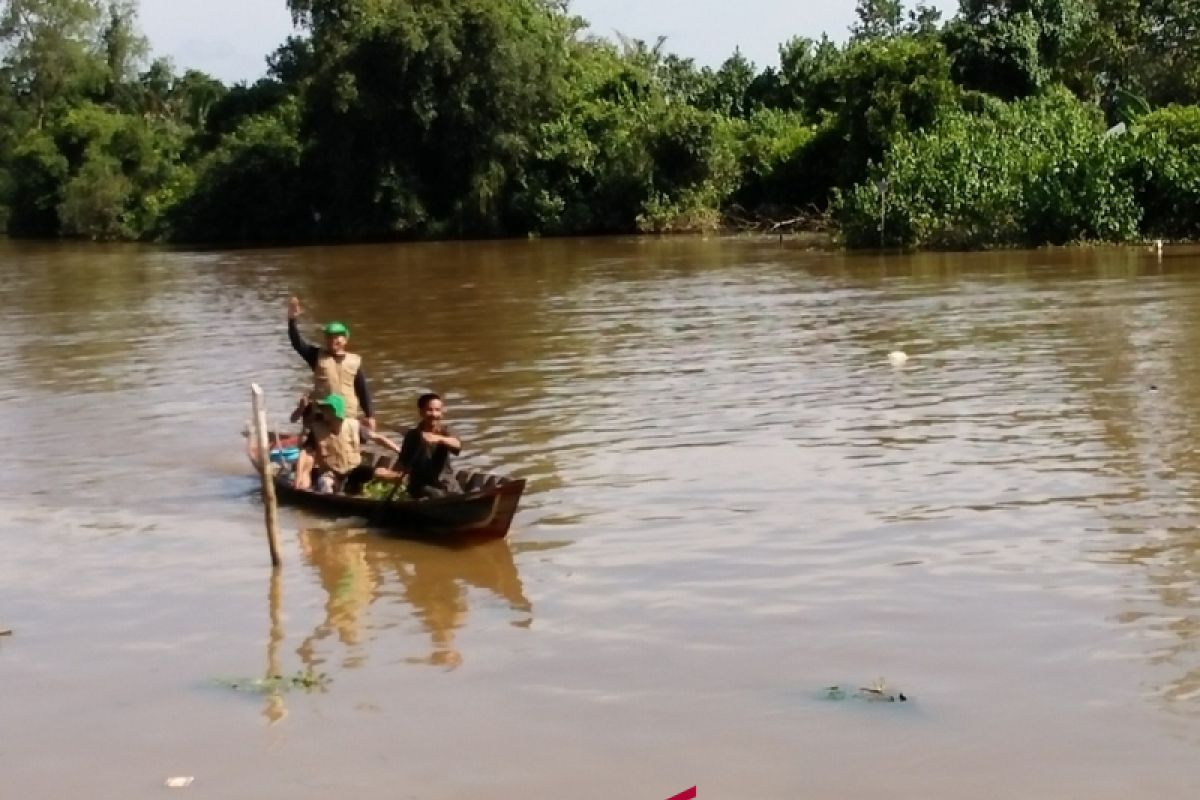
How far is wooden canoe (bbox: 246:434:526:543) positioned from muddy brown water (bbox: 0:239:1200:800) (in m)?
0.17

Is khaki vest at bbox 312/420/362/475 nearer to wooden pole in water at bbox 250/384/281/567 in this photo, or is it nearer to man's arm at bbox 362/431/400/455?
man's arm at bbox 362/431/400/455

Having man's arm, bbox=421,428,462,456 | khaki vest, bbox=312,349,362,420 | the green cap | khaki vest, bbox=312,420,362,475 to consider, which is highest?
khaki vest, bbox=312,349,362,420

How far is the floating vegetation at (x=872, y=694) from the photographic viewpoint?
729 centimetres

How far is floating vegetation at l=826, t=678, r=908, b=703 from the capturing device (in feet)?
23.9

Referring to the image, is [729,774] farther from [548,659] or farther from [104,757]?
[104,757]

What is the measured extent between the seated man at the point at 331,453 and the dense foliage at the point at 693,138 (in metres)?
24.4

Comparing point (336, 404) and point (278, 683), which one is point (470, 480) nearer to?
point (336, 404)

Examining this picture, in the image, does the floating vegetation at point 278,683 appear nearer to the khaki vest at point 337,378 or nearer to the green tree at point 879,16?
the khaki vest at point 337,378

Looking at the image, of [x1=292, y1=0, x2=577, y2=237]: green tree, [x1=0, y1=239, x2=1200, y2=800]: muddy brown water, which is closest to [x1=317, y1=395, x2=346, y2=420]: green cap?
[x1=0, y1=239, x2=1200, y2=800]: muddy brown water

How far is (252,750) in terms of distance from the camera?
23.2ft

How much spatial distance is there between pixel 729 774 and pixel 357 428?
20.3ft

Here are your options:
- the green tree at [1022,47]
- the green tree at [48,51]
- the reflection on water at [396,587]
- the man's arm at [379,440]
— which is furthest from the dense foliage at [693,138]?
the reflection on water at [396,587]

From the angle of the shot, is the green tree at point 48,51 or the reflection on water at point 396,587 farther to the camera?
the green tree at point 48,51

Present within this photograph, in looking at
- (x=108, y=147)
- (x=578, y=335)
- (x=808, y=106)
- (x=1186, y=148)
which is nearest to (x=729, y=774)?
(x=578, y=335)
